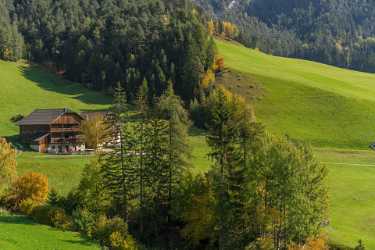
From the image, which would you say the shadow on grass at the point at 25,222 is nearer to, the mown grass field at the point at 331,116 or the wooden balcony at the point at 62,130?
the mown grass field at the point at 331,116

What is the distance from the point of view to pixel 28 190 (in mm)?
62062

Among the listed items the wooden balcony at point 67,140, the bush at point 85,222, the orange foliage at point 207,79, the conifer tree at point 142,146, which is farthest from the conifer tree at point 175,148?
the orange foliage at point 207,79

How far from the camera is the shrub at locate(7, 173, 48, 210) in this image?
202 feet

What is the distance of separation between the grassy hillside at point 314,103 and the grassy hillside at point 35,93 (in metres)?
40.4

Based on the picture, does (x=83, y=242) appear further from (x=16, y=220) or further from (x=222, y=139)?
Answer: (x=222, y=139)

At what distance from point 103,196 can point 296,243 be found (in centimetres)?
2311

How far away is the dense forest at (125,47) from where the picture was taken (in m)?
143

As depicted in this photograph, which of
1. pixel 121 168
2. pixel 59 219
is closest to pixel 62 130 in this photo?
pixel 121 168

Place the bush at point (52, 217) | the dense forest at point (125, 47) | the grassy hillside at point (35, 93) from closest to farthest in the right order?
the bush at point (52, 217), the grassy hillside at point (35, 93), the dense forest at point (125, 47)

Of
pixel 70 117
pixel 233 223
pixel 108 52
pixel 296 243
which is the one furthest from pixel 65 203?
pixel 108 52

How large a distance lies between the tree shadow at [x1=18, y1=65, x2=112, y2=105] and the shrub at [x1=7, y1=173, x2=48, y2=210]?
7957 cm

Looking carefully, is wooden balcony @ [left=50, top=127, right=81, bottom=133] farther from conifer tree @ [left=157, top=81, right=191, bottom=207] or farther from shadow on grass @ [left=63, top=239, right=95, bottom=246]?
shadow on grass @ [left=63, top=239, right=95, bottom=246]

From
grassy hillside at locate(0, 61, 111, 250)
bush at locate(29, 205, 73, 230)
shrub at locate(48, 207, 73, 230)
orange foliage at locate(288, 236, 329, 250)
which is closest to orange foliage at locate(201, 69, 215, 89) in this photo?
grassy hillside at locate(0, 61, 111, 250)

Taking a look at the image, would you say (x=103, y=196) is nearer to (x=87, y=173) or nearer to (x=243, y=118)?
(x=87, y=173)
